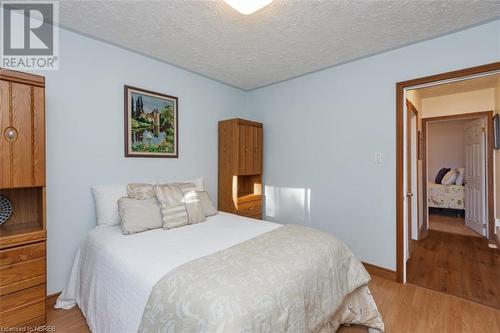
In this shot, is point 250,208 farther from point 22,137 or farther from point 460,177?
point 460,177

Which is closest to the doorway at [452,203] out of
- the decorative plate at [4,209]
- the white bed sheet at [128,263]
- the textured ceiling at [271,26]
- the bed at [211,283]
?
the textured ceiling at [271,26]

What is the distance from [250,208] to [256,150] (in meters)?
0.90

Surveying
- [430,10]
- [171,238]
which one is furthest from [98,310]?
[430,10]

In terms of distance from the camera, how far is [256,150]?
3.67 meters

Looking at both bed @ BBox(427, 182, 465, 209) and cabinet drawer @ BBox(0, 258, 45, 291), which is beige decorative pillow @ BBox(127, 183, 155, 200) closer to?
cabinet drawer @ BBox(0, 258, 45, 291)

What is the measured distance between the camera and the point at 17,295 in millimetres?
1611

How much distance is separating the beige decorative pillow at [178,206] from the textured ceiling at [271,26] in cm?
151

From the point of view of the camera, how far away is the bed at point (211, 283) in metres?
1.11

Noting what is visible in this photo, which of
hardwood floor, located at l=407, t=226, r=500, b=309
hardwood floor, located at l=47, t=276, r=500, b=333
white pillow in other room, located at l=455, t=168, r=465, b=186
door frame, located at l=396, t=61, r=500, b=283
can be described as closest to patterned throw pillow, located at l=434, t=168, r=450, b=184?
white pillow in other room, located at l=455, t=168, r=465, b=186

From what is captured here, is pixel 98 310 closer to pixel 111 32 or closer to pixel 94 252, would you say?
pixel 94 252

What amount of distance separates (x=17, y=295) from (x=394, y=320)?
282cm

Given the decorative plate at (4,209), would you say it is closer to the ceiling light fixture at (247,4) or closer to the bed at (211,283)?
the bed at (211,283)

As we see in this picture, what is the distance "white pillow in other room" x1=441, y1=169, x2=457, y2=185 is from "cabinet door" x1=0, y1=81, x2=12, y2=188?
25.2ft

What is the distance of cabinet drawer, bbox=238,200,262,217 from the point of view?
11.3 ft
